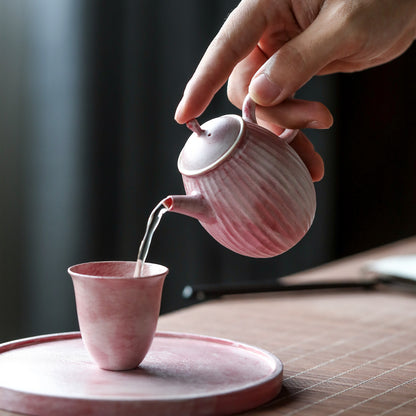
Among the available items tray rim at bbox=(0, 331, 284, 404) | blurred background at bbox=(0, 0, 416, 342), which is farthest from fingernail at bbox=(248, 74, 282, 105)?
blurred background at bbox=(0, 0, 416, 342)

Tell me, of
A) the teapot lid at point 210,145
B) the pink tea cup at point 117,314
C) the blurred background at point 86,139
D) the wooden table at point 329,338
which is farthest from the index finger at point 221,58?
the blurred background at point 86,139

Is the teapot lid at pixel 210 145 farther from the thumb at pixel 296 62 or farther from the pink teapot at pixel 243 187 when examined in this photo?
the thumb at pixel 296 62

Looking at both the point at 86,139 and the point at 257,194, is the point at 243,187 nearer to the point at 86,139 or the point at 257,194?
the point at 257,194

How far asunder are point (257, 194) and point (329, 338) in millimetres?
405

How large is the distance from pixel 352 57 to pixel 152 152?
1140 millimetres

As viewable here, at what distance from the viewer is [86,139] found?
1941 mm

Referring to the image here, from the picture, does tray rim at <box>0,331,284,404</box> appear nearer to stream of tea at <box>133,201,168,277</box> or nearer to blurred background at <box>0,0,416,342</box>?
stream of tea at <box>133,201,168,277</box>

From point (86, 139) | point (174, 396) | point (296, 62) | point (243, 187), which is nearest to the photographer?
point (174, 396)

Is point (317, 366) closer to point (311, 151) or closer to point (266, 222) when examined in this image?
point (266, 222)

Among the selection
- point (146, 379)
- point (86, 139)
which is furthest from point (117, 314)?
point (86, 139)

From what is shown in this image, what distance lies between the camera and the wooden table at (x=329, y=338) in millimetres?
765

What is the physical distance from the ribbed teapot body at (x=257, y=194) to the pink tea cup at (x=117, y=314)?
103 millimetres

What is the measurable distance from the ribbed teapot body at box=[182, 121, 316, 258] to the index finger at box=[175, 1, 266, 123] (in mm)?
120

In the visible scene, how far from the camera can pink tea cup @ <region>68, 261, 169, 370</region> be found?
2.42 ft
